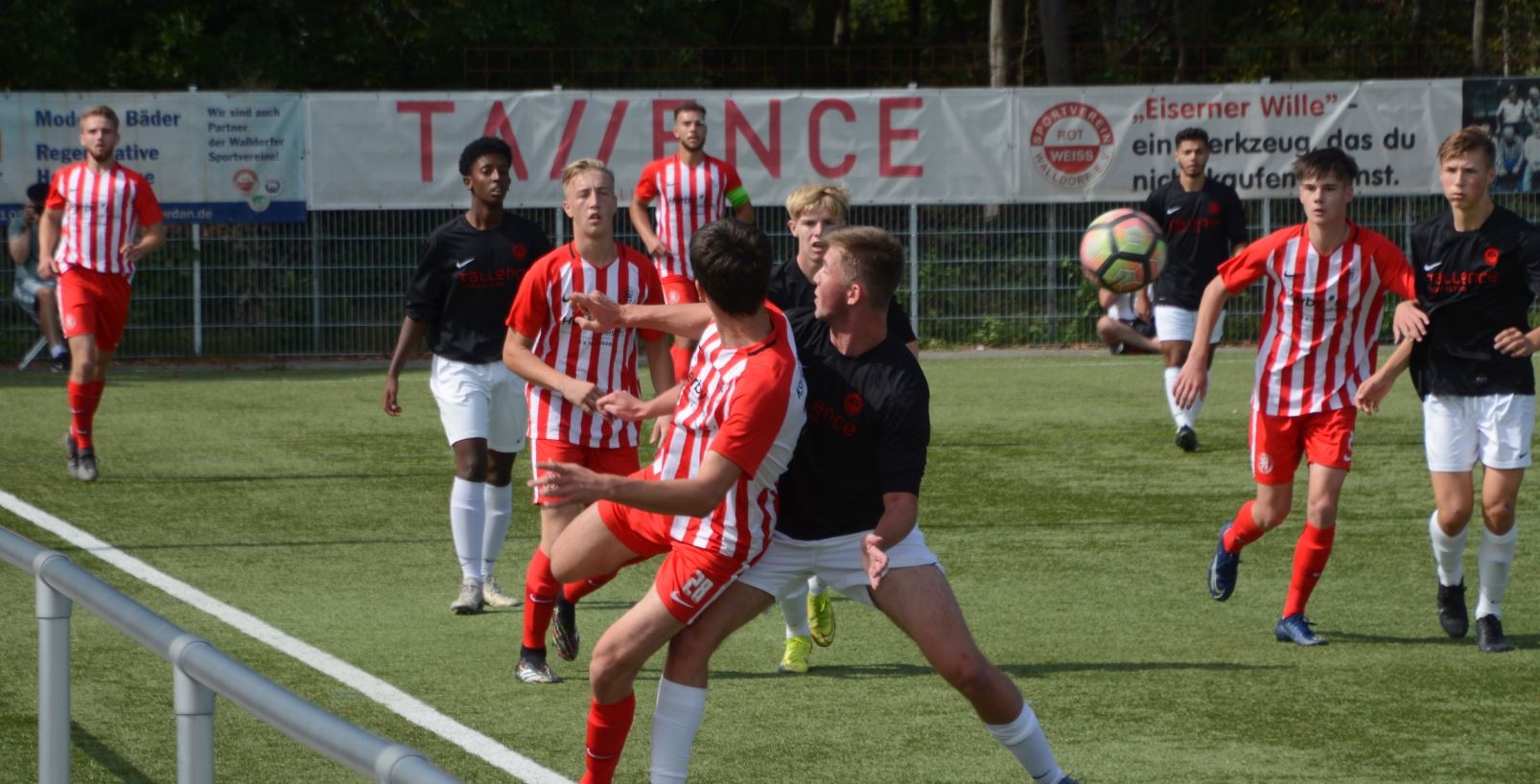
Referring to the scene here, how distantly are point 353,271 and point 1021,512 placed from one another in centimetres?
1027

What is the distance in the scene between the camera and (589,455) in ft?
23.0

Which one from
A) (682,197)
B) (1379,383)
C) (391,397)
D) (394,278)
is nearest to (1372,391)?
(1379,383)

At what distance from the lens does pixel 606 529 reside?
518cm

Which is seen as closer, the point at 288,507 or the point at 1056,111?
the point at 288,507

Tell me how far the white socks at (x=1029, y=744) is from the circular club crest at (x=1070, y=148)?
14.4 meters

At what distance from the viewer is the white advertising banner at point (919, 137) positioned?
18453 millimetres

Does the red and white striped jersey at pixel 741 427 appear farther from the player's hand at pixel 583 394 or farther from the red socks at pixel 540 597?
the red socks at pixel 540 597

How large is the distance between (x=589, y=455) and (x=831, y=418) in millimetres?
2287

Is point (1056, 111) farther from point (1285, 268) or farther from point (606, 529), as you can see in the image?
point (606, 529)

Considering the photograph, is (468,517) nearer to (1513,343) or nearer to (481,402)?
(481,402)

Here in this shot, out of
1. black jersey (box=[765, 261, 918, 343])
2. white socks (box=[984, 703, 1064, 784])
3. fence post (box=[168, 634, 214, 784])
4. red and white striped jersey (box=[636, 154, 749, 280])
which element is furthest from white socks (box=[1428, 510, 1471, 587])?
red and white striped jersey (box=[636, 154, 749, 280])

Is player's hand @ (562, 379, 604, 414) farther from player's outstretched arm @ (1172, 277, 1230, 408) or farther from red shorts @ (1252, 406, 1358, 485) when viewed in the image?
red shorts @ (1252, 406, 1358, 485)

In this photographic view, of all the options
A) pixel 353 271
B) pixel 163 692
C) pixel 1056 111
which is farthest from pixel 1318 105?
pixel 163 692

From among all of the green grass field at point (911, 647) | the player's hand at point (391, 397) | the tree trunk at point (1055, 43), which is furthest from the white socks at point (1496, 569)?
the tree trunk at point (1055, 43)
